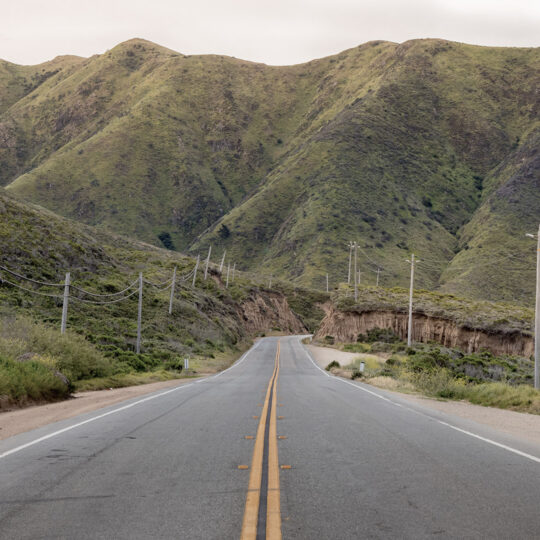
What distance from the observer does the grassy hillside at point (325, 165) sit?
345ft

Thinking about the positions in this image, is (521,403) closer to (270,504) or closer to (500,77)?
(270,504)

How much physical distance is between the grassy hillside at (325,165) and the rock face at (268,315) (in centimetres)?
1031

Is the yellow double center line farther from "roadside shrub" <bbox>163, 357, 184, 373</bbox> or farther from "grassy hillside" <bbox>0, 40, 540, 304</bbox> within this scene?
"grassy hillside" <bbox>0, 40, 540, 304</bbox>

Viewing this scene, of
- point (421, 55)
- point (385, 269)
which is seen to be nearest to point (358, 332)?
point (385, 269)

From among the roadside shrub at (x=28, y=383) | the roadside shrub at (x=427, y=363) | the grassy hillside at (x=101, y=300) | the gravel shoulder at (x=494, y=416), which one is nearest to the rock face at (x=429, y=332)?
the grassy hillside at (x=101, y=300)

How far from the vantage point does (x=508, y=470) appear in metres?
6.61

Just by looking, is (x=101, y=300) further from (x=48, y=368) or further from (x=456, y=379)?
(x=456, y=379)

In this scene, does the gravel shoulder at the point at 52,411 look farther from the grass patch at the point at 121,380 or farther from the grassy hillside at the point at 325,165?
the grassy hillside at the point at 325,165

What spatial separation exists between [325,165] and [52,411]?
11956 centimetres

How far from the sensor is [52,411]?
41.0 ft

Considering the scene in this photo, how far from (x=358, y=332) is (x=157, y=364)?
3403cm

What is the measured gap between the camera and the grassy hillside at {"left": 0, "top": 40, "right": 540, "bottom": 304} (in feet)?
345

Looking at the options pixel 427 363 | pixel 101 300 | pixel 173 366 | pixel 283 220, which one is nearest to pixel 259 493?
pixel 427 363

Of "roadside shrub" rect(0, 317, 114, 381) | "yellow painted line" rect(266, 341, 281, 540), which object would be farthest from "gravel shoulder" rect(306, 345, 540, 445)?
Result: "roadside shrub" rect(0, 317, 114, 381)
